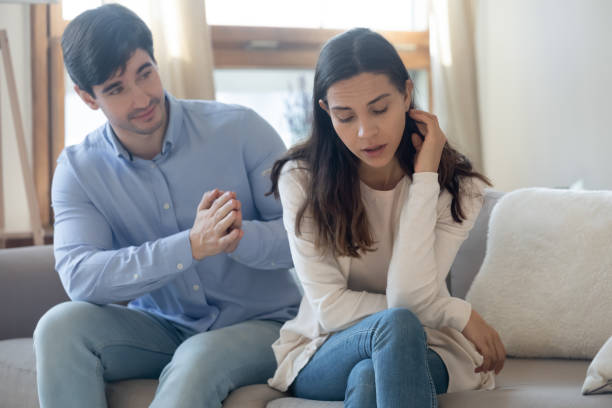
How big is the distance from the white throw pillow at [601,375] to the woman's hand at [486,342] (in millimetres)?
162

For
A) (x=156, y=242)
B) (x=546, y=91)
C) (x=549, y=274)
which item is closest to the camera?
(x=156, y=242)

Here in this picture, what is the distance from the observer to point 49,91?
2.84 metres

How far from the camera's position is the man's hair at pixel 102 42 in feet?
5.11

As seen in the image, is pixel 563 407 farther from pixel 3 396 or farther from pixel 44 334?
pixel 3 396

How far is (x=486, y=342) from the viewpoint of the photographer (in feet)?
4.47

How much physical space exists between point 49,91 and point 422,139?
187cm

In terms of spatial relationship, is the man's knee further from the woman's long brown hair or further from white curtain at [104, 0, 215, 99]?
white curtain at [104, 0, 215, 99]

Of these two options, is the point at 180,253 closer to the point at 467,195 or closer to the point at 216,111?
the point at 216,111

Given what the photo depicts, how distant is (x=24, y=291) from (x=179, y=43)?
1.23 m

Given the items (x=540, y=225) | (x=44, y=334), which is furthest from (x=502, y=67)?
(x=44, y=334)

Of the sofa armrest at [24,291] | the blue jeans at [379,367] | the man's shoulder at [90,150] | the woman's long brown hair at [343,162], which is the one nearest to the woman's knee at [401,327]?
the blue jeans at [379,367]

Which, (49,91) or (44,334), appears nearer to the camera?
(44,334)

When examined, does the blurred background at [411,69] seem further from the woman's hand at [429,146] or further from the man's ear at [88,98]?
the woman's hand at [429,146]

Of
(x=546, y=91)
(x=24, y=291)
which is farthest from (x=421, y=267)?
(x=546, y=91)
